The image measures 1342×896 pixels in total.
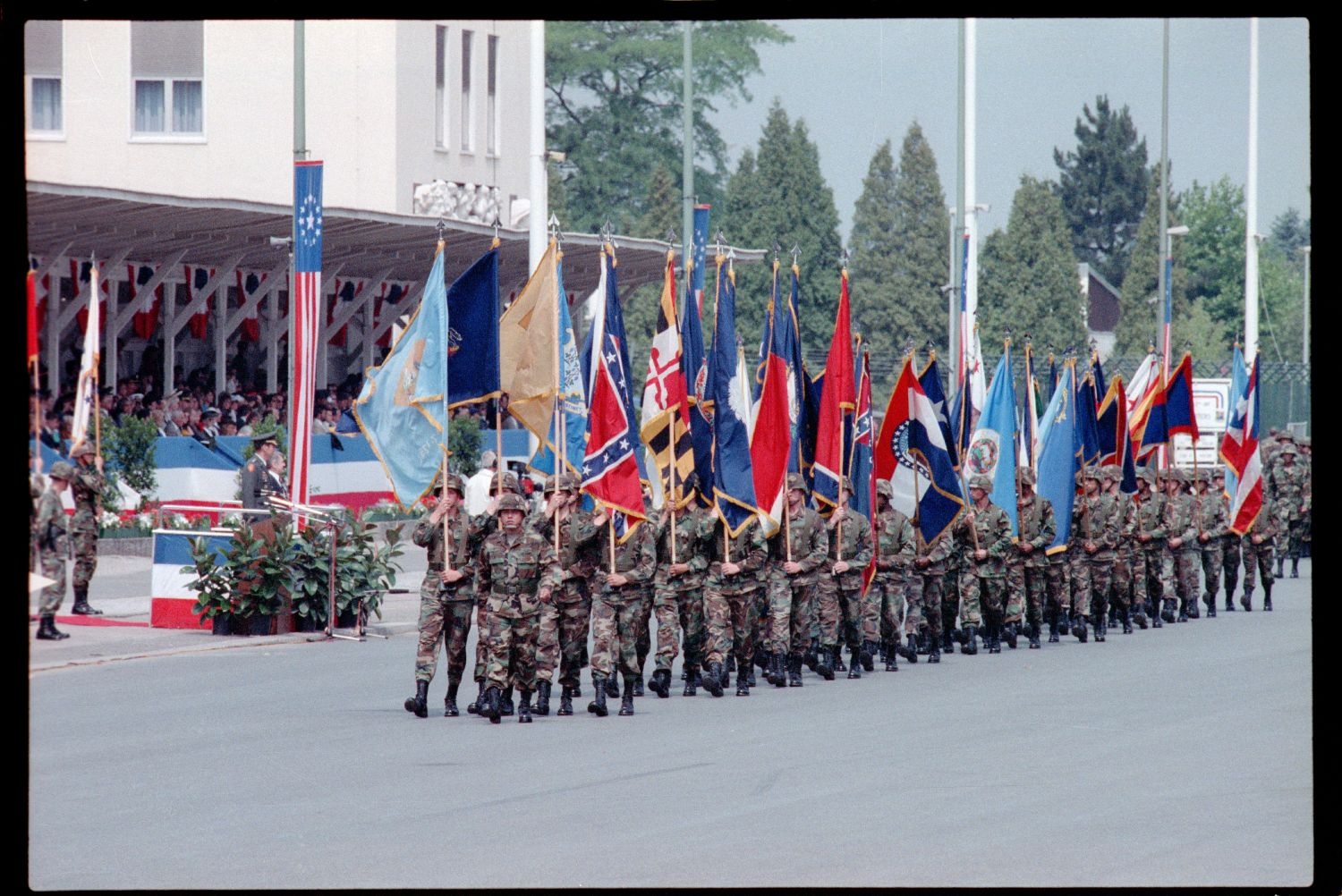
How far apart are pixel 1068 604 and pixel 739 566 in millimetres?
6071

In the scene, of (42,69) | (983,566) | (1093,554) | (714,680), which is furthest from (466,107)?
(42,69)

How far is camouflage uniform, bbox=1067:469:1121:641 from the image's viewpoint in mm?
20000

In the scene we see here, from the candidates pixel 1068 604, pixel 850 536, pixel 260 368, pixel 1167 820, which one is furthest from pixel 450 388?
pixel 260 368

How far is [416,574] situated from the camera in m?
25.1

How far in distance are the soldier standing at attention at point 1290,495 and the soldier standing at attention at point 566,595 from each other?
16.2 meters

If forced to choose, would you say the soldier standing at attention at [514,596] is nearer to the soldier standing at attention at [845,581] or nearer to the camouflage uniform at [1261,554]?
→ the soldier standing at attention at [845,581]

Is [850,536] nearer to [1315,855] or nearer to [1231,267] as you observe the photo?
[1315,855]

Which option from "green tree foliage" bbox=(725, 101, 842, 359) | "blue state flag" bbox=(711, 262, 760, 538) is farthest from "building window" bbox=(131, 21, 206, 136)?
"green tree foliage" bbox=(725, 101, 842, 359)

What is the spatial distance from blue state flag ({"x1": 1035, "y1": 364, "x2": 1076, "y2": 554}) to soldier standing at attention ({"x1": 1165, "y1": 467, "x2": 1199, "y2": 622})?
209 cm

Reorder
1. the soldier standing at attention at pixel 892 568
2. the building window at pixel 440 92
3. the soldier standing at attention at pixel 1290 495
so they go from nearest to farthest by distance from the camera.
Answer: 1. the soldier standing at attention at pixel 892 568
2. the building window at pixel 440 92
3. the soldier standing at attention at pixel 1290 495

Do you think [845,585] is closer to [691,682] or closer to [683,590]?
[691,682]

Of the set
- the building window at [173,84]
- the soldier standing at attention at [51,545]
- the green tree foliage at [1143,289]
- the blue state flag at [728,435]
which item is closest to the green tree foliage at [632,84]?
the building window at [173,84]

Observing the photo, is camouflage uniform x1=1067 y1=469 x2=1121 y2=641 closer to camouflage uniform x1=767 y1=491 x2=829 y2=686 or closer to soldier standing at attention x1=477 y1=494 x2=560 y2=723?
camouflage uniform x1=767 y1=491 x2=829 y2=686

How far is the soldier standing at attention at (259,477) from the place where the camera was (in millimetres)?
19578
